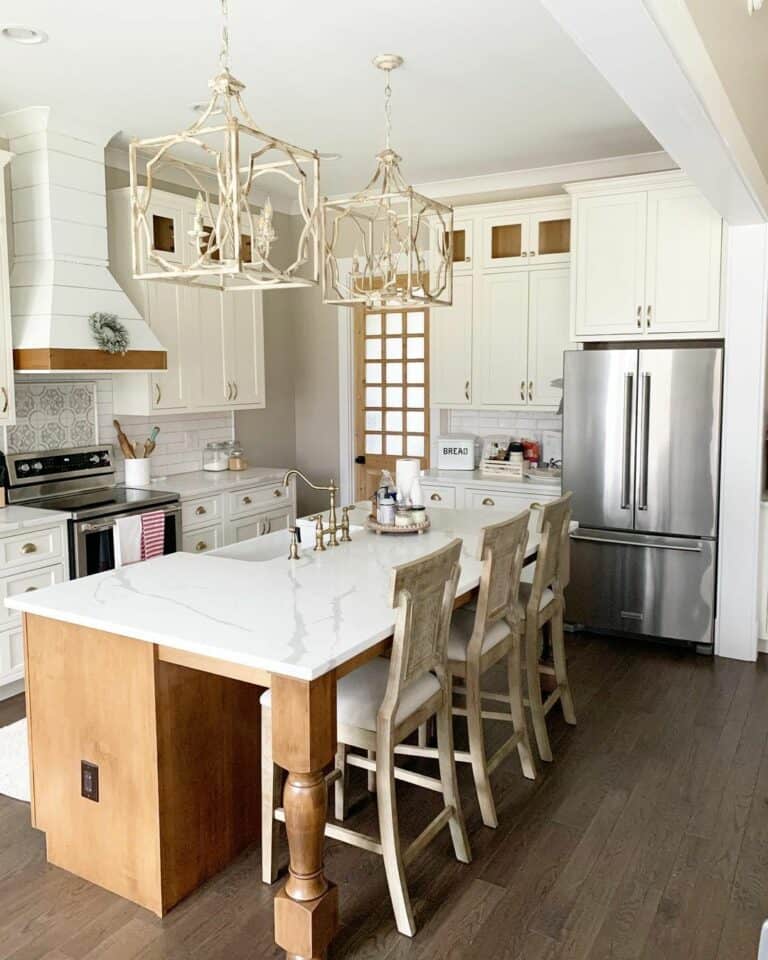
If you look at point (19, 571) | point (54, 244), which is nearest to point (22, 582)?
point (19, 571)

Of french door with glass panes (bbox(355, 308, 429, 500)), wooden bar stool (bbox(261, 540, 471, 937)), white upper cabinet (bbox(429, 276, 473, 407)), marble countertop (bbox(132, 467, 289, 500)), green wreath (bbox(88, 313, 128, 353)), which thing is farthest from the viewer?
french door with glass panes (bbox(355, 308, 429, 500))

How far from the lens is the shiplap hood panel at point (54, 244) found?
438 cm

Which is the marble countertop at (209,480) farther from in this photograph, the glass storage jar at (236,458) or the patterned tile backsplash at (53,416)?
the patterned tile backsplash at (53,416)

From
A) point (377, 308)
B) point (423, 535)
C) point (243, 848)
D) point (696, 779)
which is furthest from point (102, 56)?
point (696, 779)

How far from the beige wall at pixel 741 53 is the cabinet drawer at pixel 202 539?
11.6 feet

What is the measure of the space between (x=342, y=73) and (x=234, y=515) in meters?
2.75

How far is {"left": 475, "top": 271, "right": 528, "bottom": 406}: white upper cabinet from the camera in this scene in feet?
18.3

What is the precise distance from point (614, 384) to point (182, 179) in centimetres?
318

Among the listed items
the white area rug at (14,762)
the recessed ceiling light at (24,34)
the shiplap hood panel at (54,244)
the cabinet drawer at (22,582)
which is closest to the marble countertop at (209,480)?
the shiplap hood panel at (54,244)

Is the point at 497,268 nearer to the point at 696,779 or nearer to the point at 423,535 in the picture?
the point at 423,535

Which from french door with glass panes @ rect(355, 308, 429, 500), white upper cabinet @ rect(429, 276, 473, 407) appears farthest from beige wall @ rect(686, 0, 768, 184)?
french door with glass panes @ rect(355, 308, 429, 500)

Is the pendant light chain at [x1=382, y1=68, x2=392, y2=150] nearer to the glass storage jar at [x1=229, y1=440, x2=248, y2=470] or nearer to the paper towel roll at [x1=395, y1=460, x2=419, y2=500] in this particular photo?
the paper towel roll at [x1=395, y1=460, x2=419, y2=500]

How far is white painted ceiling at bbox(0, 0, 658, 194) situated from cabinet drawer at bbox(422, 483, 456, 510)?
2.11m

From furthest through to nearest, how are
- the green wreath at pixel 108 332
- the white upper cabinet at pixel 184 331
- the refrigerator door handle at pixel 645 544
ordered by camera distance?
the white upper cabinet at pixel 184 331, the refrigerator door handle at pixel 645 544, the green wreath at pixel 108 332
